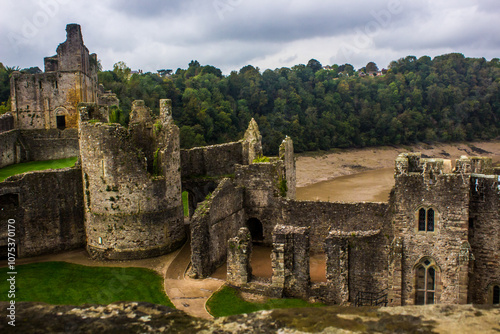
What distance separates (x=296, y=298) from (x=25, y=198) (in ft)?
45.3

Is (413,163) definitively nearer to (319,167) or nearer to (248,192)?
(248,192)

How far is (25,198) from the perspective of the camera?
71.6 ft

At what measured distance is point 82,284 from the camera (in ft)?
64.0

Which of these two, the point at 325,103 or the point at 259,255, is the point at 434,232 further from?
the point at 325,103

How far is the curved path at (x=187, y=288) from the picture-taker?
17.5m

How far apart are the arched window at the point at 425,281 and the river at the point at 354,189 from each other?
29225 millimetres

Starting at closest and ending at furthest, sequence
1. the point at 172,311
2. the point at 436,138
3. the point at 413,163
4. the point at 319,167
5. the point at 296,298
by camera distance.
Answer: the point at 172,311, the point at 413,163, the point at 296,298, the point at 319,167, the point at 436,138

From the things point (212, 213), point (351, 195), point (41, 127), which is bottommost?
point (351, 195)

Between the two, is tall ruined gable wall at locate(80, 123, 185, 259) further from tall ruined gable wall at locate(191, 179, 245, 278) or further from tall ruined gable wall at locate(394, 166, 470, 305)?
tall ruined gable wall at locate(394, 166, 470, 305)

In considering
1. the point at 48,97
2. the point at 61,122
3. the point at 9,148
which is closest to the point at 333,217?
the point at 9,148

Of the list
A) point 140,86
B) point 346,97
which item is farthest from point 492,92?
point 140,86

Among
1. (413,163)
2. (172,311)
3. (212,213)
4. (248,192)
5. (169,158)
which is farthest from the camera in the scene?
(248,192)

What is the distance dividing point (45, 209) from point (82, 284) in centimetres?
515

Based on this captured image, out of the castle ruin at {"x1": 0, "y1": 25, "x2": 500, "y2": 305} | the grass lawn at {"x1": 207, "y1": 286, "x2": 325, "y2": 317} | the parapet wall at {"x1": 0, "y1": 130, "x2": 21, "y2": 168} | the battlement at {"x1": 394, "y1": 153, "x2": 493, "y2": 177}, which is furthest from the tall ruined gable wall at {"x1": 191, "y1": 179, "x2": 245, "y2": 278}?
the parapet wall at {"x1": 0, "y1": 130, "x2": 21, "y2": 168}
